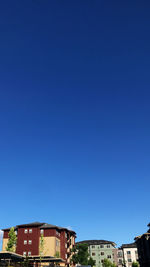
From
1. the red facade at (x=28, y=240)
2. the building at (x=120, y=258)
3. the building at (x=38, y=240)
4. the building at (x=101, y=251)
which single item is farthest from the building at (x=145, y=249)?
the building at (x=120, y=258)

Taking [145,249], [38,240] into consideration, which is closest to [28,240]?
[38,240]

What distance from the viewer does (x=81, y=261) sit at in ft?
241

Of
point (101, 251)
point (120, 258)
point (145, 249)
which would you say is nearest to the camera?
point (145, 249)

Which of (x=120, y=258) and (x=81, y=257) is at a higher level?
(x=81, y=257)

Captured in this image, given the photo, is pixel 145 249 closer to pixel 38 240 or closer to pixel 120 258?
pixel 38 240

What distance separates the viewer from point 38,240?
6950 centimetres

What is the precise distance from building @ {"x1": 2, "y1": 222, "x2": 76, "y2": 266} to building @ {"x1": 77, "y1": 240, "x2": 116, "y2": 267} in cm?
2918

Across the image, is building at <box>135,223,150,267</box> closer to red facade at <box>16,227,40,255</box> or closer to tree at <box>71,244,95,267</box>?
tree at <box>71,244,95,267</box>

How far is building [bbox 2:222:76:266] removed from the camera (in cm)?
6800

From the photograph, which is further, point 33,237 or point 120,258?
point 120,258

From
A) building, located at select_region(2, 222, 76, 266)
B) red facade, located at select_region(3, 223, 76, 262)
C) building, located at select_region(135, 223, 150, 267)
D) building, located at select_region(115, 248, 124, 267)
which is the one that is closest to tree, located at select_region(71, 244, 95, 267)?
building, located at select_region(2, 222, 76, 266)

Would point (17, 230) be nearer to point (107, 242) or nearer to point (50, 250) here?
point (50, 250)

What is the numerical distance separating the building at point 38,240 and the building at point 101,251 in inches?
1149

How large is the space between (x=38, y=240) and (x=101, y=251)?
4357 centimetres
